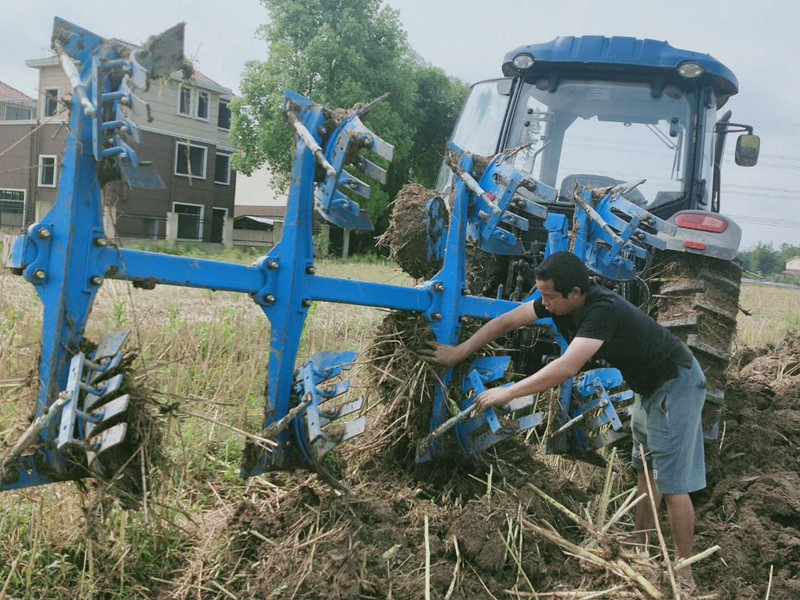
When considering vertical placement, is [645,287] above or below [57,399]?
above

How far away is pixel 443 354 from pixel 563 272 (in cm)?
71

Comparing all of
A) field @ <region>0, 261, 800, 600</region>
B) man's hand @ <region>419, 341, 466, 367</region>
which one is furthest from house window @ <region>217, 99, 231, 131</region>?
man's hand @ <region>419, 341, 466, 367</region>

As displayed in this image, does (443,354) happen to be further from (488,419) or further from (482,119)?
(482,119)

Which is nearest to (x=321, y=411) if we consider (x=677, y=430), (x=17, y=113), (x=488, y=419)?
(x=488, y=419)

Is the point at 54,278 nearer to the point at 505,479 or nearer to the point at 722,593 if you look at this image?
the point at 505,479

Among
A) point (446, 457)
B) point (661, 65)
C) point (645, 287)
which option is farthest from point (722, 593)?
point (661, 65)

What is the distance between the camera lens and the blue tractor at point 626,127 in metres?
4.42

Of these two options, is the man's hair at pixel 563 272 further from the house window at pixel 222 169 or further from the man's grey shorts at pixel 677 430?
the house window at pixel 222 169

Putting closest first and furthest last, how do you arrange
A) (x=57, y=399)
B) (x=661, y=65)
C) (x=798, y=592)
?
1. (x=57, y=399)
2. (x=798, y=592)
3. (x=661, y=65)

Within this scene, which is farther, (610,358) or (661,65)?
(661,65)

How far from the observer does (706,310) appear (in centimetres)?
421

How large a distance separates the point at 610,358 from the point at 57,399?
237 cm

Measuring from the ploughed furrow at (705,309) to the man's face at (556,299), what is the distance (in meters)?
1.01

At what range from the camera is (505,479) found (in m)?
3.56
